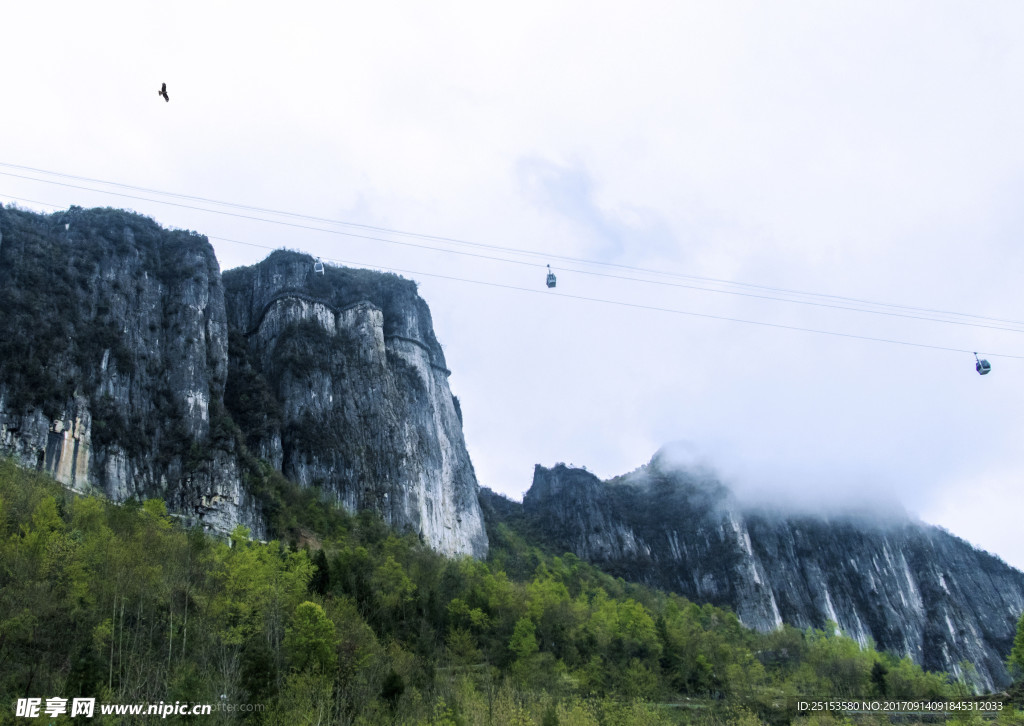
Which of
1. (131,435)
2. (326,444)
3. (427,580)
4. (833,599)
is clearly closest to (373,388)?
(326,444)

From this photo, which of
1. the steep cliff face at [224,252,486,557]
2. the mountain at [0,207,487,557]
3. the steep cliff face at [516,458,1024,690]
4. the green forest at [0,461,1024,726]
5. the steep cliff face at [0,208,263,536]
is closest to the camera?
the green forest at [0,461,1024,726]

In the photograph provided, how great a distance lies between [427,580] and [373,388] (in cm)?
4183

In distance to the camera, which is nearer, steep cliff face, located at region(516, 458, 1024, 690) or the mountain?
the mountain

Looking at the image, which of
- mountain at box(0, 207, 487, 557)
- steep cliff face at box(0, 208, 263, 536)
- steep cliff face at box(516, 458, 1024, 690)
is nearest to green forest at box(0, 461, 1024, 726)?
steep cliff face at box(0, 208, 263, 536)

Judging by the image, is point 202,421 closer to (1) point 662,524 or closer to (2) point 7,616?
(2) point 7,616

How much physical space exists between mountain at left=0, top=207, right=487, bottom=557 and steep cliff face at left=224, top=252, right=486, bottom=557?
0.23m

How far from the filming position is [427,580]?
5712cm

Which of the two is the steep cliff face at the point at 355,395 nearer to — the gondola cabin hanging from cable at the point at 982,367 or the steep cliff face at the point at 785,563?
the steep cliff face at the point at 785,563

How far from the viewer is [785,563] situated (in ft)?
420

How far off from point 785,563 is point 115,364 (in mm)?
110161

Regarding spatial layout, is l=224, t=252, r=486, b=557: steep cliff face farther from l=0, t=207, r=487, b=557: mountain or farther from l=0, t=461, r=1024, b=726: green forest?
l=0, t=461, r=1024, b=726: green forest

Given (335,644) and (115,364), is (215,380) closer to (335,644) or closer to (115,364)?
(115,364)

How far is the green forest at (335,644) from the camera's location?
28547 millimetres

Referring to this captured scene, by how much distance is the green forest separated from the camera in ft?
93.7
